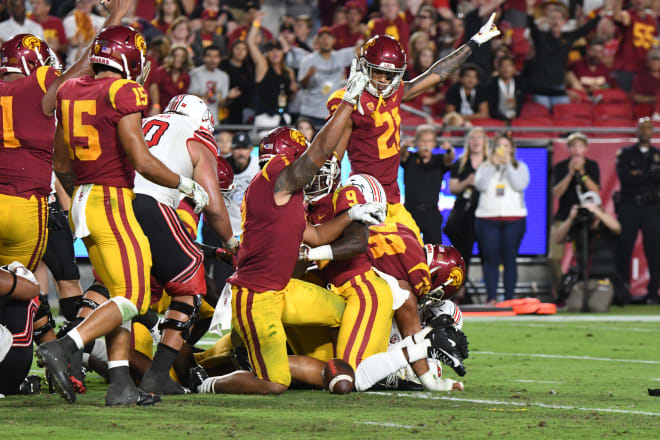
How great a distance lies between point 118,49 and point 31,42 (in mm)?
1330

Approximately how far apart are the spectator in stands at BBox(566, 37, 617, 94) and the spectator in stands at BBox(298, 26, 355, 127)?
3688 millimetres

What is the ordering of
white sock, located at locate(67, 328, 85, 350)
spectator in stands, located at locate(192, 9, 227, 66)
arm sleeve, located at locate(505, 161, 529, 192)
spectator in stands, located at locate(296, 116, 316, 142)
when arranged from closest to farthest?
white sock, located at locate(67, 328, 85, 350)
spectator in stands, located at locate(296, 116, 316, 142)
arm sleeve, located at locate(505, 161, 529, 192)
spectator in stands, located at locate(192, 9, 227, 66)

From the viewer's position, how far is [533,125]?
14.2m

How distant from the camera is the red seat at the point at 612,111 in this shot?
15208 mm

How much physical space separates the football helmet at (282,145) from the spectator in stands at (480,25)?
8.46m

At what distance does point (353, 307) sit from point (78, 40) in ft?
27.9

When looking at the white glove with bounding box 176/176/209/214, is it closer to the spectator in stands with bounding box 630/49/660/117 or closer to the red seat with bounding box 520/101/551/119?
the red seat with bounding box 520/101/551/119

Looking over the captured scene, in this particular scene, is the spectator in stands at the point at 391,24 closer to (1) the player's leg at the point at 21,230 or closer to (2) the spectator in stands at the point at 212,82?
(2) the spectator in stands at the point at 212,82

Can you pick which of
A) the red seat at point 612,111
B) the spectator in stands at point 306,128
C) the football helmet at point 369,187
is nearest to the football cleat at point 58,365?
the football helmet at point 369,187

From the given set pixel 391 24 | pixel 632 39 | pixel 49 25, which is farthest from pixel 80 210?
pixel 632 39

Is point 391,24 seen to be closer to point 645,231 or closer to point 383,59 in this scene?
point 645,231

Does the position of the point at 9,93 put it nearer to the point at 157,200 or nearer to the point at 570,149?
the point at 157,200

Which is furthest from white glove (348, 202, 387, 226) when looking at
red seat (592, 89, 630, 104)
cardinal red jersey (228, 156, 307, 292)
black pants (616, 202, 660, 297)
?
red seat (592, 89, 630, 104)

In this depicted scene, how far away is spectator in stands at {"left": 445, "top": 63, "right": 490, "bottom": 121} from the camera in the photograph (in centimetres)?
1431
